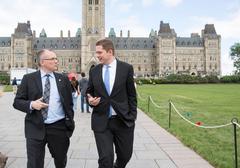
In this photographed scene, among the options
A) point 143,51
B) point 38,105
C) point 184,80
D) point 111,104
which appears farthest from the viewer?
point 143,51

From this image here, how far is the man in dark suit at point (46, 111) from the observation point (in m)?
5.77

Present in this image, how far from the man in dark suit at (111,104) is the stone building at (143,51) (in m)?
132

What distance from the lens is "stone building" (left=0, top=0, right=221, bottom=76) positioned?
142375 mm

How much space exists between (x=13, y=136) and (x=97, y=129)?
21.6ft

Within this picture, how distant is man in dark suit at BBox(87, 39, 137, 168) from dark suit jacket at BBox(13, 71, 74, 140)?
1.13 feet

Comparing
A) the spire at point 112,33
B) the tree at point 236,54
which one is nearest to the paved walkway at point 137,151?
the tree at point 236,54

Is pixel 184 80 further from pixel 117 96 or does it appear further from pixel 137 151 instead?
pixel 117 96

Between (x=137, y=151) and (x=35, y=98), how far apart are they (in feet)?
14.0

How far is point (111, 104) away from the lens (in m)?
5.92

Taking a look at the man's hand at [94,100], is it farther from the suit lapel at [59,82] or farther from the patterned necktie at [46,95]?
the patterned necktie at [46,95]

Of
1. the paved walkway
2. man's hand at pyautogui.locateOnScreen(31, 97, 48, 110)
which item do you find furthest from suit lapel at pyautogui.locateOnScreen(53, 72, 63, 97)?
the paved walkway

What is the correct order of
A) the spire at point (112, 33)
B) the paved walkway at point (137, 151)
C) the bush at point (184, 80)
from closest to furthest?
the paved walkway at point (137, 151) → the bush at point (184, 80) → the spire at point (112, 33)

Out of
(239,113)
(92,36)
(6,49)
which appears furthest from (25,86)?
(6,49)

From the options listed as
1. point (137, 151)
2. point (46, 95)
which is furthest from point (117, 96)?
point (137, 151)
